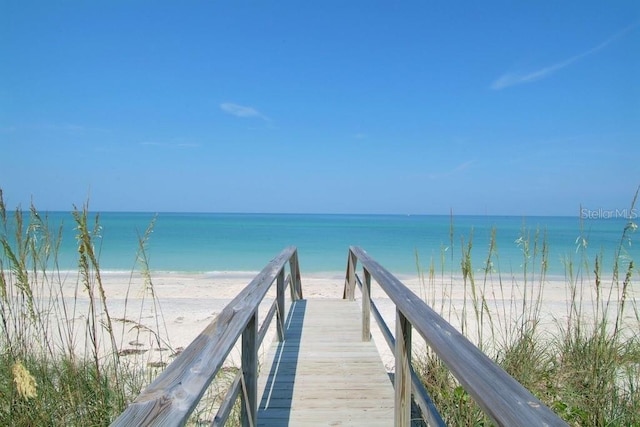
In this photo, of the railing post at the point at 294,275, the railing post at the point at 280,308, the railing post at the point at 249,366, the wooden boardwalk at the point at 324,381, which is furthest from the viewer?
the railing post at the point at 294,275

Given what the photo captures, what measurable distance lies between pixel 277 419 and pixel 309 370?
0.81 meters

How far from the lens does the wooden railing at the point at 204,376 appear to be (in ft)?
2.97

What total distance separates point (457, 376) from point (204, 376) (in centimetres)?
70

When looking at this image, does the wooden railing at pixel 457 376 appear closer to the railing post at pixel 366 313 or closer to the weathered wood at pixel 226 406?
the weathered wood at pixel 226 406

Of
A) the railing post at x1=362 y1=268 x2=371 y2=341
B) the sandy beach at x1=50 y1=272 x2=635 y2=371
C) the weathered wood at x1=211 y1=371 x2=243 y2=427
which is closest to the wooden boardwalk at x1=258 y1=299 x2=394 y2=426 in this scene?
the railing post at x1=362 y1=268 x2=371 y2=341

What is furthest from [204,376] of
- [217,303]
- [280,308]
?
[217,303]

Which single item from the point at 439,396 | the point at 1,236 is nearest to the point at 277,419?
the point at 439,396

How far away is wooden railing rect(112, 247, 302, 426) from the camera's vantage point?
2.97 ft

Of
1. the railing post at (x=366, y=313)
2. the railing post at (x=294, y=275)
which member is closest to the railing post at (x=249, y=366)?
the railing post at (x=366, y=313)

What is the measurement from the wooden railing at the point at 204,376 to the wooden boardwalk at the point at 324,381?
574mm

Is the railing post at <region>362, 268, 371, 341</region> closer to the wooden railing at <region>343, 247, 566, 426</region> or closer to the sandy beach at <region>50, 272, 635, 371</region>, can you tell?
the sandy beach at <region>50, 272, 635, 371</region>

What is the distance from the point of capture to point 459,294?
35.8 ft

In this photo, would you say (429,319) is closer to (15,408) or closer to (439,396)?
(439,396)

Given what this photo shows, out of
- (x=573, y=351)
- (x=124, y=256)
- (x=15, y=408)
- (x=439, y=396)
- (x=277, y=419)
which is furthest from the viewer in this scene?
(x=124, y=256)
